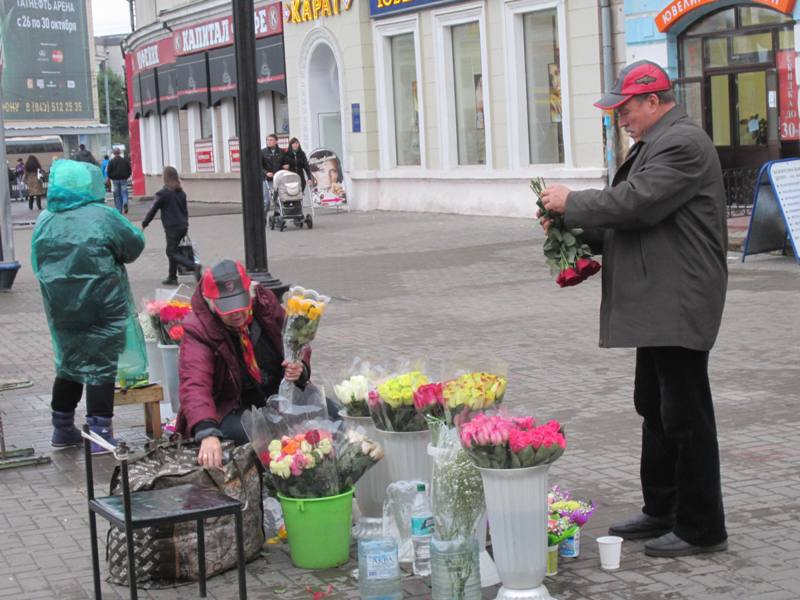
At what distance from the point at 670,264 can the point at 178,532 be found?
225cm

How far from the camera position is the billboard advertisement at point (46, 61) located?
57812 mm

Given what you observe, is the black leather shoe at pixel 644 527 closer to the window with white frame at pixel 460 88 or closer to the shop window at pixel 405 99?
the window with white frame at pixel 460 88

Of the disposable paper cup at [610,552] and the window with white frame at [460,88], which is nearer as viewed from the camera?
the disposable paper cup at [610,552]

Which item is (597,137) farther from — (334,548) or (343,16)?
(334,548)

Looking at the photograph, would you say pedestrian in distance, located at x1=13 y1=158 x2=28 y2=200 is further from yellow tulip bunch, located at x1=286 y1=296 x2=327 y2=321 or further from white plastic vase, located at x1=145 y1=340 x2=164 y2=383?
yellow tulip bunch, located at x1=286 y1=296 x2=327 y2=321

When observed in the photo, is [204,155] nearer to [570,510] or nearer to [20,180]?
[20,180]

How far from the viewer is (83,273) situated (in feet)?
24.6

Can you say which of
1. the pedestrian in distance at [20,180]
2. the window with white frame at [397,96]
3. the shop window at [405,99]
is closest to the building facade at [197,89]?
the window with white frame at [397,96]

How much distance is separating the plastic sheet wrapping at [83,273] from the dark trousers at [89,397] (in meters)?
0.06

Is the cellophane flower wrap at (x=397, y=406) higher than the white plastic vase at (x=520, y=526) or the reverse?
higher

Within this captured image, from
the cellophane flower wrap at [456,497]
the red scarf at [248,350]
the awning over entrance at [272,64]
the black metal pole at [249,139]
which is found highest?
the awning over entrance at [272,64]

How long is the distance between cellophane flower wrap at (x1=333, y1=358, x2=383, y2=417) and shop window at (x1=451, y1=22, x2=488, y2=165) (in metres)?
18.7

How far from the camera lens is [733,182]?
19.2 metres

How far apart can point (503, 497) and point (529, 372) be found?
4.85 m
